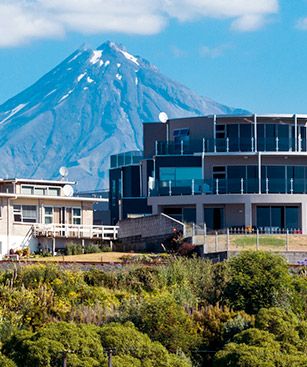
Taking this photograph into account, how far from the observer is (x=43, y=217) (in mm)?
74750

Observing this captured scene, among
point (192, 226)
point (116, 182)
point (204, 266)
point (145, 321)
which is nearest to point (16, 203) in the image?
point (192, 226)

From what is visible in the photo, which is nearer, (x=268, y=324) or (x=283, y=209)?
(x=268, y=324)

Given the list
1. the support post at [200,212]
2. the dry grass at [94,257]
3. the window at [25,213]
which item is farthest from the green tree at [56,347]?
the window at [25,213]

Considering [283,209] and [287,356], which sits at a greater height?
[283,209]

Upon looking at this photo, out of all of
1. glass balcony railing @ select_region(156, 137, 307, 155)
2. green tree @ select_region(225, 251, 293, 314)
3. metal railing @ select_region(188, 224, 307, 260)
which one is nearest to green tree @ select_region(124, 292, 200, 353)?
green tree @ select_region(225, 251, 293, 314)

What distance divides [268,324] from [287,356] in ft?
9.83

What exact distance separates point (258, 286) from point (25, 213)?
2984cm

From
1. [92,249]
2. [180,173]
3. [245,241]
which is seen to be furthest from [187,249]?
[180,173]

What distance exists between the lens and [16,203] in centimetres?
7312

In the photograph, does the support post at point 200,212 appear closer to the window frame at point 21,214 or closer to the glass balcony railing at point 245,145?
the glass balcony railing at point 245,145

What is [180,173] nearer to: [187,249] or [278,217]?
[278,217]

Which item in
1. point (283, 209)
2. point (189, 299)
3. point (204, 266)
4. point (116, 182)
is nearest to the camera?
point (189, 299)

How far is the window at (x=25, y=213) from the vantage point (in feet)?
240

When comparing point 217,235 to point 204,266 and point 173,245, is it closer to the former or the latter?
point 173,245
